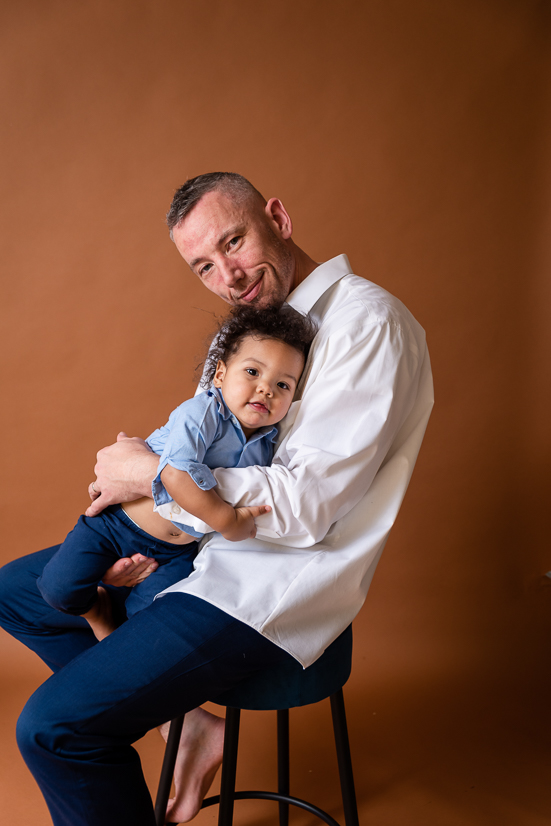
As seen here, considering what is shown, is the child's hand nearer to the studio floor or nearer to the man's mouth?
the man's mouth

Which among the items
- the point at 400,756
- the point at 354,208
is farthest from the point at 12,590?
the point at 354,208

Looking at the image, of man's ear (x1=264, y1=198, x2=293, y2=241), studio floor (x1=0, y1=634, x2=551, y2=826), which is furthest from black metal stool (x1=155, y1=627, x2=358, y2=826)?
man's ear (x1=264, y1=198, x2=293, y2=241)

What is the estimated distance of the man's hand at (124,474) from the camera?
1.63 meters

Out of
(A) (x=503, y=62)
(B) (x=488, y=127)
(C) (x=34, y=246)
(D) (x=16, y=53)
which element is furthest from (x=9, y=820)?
(A) (x=503, y=62)

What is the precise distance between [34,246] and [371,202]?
1602mm

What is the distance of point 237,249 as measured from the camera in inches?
76.6

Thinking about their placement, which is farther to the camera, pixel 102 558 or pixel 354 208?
pixel 354 208

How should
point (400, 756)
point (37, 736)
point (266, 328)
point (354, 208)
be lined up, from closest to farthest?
point (37, 736) < point (266, 328) < point (400, 756) < point (354, 208)

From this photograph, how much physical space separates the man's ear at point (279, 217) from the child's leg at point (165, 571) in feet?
3.30

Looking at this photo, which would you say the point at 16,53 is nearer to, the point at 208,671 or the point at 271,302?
the point at 271,302

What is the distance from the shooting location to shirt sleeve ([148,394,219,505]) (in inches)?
57.0

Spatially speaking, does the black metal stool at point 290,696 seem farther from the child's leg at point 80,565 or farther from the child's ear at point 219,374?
the child's ear at point 219,374

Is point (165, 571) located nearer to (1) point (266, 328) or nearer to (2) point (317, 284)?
(1) point (266, 328)

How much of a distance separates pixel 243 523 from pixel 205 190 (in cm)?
102
